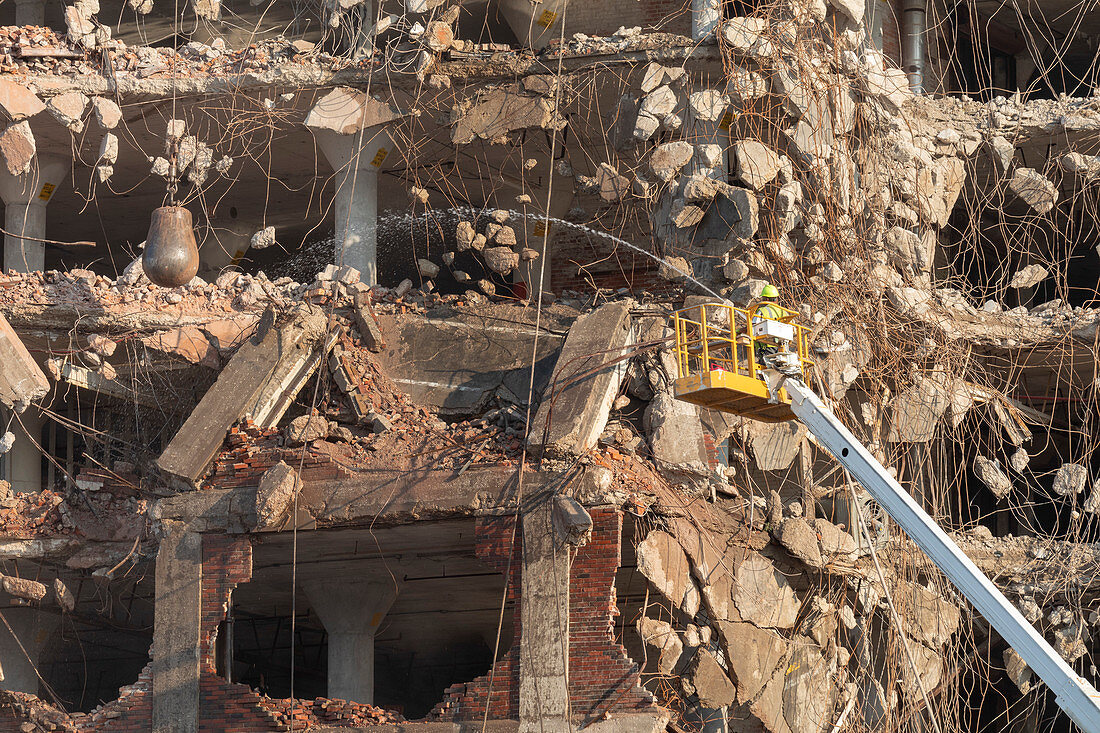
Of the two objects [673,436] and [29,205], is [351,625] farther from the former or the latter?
[29,205]

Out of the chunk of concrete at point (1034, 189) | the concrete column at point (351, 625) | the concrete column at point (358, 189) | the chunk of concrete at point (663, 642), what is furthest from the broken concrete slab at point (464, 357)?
the chunk of concrete at point (1034, 189)

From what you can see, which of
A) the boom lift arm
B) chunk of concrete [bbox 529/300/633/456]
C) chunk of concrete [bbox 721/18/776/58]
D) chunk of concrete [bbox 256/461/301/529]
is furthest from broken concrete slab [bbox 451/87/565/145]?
the boom lift arm

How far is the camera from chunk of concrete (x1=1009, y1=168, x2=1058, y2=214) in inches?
854

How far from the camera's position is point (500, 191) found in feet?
77.6

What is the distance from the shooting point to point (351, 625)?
70.9 ft

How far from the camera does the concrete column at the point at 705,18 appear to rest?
20.5 meters

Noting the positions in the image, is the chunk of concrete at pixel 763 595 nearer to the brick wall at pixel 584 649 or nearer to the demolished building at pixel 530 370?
the demolished building at pixel 530 370

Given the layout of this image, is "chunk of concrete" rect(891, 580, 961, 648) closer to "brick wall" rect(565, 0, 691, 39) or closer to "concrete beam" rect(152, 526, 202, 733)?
"concrete beam" rect(152, 526, 202, 733)

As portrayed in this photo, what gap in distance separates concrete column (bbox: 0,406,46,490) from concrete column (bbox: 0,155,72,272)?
2.17 m

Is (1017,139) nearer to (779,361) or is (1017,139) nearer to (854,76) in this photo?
(854,76)

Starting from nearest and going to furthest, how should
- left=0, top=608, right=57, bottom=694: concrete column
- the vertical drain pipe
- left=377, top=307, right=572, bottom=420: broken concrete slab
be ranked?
left=377, top=307, right=572, bottom=420: broken concrete slab → left=0, top=608, right=57, bottom=694: concrete column → the vertical drain pipe

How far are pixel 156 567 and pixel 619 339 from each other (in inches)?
218

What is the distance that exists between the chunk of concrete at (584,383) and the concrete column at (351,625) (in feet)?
18.9

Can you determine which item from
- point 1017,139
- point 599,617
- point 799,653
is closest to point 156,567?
point 599,617
